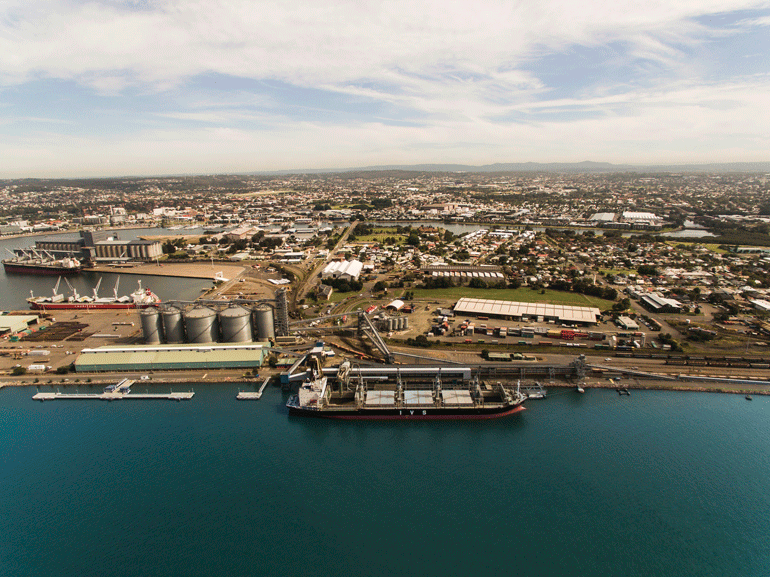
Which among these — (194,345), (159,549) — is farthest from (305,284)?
(159,549)

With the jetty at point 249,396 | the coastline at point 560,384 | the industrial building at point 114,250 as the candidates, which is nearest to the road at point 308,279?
the coastline at point 560,384

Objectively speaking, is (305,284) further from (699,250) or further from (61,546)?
(699,250)

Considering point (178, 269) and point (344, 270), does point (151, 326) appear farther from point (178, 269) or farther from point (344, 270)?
point (178, 269)

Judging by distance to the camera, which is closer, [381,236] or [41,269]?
[41,269]

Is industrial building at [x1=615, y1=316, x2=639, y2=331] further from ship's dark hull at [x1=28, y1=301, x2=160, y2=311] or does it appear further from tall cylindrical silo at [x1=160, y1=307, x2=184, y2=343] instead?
ship's dark hull at [x1=28, y1=301, x2=160, y2=311]

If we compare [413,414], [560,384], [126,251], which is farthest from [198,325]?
[126,251]

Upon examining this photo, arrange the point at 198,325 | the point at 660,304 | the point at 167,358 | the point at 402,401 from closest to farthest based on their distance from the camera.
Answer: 1. the point at 402,401
2. the point at 167,358
3. the point at 198,325
4. the point at 660,304

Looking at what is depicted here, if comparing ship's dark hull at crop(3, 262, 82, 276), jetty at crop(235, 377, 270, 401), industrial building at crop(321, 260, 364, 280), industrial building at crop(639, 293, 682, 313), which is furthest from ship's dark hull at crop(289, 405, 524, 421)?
ship's dark hull at crop(3, 262, 82, 276)
